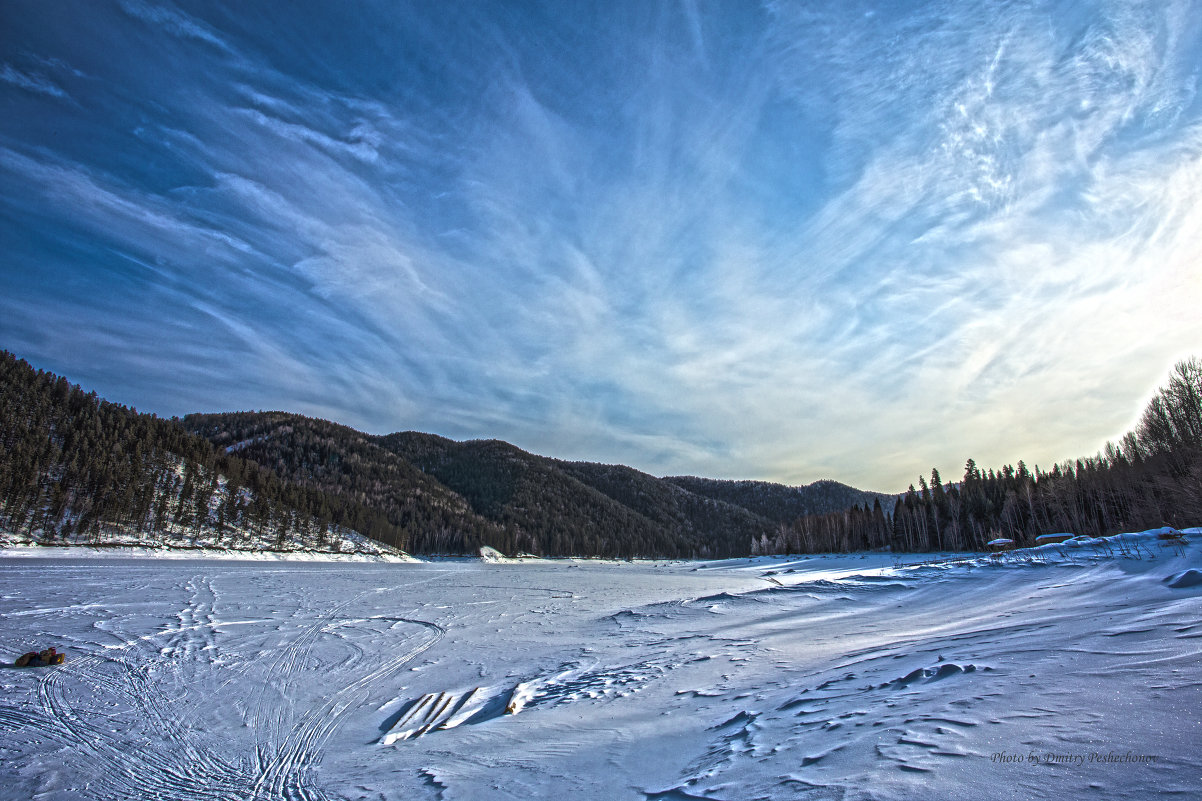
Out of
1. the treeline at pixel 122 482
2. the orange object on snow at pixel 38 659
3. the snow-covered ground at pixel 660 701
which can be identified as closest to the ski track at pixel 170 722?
the snow-covered ground at pixel 660 701

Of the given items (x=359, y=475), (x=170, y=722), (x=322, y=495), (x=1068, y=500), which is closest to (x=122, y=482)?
(x=322, y=495)

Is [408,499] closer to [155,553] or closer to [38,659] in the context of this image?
[155,553]

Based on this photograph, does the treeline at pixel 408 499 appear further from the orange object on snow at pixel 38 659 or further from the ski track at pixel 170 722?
the orange object on snow at pixel 38 659

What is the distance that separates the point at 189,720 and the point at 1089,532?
75505mm

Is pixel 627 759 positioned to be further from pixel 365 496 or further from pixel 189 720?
pixel 365 496

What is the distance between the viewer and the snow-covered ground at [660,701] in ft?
14.6

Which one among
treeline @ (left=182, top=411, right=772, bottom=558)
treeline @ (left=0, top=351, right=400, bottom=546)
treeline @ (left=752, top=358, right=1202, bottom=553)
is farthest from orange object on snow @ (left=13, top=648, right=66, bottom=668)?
treeline @ (left=182, top=411, right=772, bottom=558)

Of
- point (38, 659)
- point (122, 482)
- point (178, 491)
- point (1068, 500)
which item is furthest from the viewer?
point (178, 491)

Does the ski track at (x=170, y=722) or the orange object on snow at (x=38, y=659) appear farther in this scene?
the orange object on snow at (x=38, y=659)

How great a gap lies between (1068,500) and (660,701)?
74557mm

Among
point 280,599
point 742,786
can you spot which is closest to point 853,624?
point 742,786

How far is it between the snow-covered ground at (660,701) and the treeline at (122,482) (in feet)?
241

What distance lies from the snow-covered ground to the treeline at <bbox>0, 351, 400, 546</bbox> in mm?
73570

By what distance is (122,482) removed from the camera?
7938 centimetres
